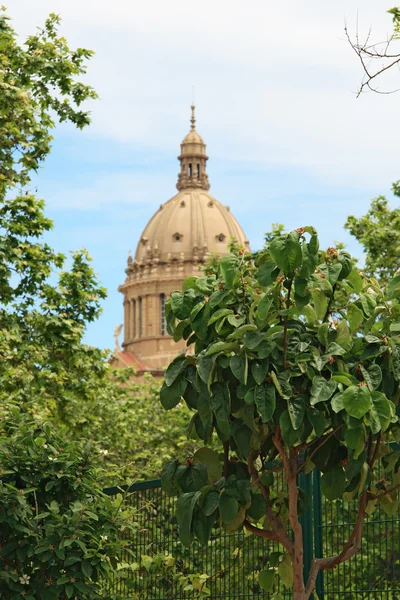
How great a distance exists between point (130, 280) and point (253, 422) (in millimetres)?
127409

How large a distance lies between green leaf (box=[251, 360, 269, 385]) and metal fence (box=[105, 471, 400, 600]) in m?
2.02

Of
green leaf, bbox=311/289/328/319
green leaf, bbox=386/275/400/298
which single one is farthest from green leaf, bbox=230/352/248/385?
green leaf, bbox=386/275/400/298

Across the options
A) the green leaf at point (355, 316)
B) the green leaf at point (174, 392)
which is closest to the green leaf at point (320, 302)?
the green leaf at point (355, 316)

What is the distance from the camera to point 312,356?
6.02 metres

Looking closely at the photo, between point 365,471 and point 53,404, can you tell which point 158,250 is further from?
point 365,471

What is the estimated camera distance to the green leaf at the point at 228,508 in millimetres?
6062

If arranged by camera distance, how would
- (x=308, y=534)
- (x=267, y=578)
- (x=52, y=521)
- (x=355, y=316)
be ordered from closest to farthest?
(x=355, y=316), (x=267, y=578), (x=308, y=534), (x=52, y=521)

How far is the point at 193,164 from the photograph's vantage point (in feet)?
455

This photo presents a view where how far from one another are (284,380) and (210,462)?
93cm

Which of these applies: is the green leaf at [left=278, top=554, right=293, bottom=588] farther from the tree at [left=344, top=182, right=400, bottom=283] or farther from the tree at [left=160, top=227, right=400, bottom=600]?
the tree at [left=344, top=182, right=400, bottom=283]

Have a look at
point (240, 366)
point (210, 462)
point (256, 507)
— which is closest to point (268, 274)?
point (240, 366)

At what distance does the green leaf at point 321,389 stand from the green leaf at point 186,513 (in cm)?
105

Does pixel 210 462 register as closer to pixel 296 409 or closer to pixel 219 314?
pixel 296 409

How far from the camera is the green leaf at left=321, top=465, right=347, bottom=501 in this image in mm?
6344
